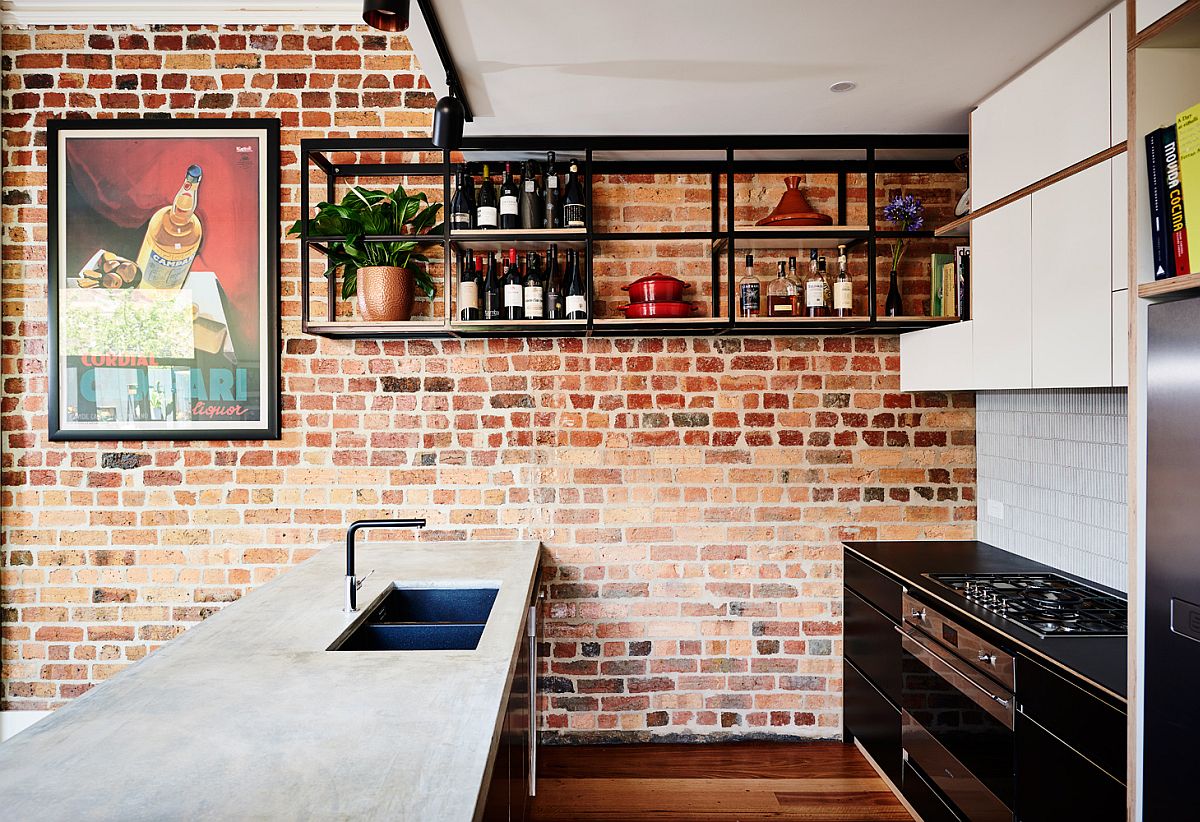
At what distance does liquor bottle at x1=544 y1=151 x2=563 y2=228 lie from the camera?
10.1 feet

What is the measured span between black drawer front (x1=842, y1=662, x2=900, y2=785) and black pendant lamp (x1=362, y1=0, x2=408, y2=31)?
255 centimetres

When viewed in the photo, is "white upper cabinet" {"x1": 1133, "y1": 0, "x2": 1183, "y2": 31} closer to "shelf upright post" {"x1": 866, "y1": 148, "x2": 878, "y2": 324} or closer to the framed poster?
"shelf upright post" {"x1": 866, "y1": 148, "x2": 878, "y2": 324}

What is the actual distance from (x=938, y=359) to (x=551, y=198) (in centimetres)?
158

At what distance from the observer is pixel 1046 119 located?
89.2 inches

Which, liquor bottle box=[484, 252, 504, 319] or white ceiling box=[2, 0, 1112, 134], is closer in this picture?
white ceiling box=[2, 0, 1112, 134]

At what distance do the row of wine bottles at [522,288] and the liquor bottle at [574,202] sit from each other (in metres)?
0.14

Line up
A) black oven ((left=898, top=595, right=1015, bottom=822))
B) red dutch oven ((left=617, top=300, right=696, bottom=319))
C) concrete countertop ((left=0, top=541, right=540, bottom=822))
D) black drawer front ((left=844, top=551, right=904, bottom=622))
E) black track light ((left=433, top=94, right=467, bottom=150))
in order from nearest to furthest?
1. concrete countertop ((left=0, top=541, right=540, bottom=822))
2. black oven ((left=898, top=595, right=1015, bottom=822))
3. black track light ((left=433, top=94, right=467, bottom=150))
4. black drawer front ((left=844, top=551, right=904, bottom=622))
5. red dutch oven ((left=617, top=300, right=696, bottom=319))

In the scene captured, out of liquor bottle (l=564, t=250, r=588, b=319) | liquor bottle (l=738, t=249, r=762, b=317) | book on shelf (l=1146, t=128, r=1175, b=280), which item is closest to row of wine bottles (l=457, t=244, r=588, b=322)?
liquor bottle (l=564, t=250, r=588, b=319)

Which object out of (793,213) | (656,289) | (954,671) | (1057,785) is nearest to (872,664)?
(954,671)

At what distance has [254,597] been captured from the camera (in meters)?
2.37

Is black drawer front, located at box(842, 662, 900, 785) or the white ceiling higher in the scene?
the white ceiling

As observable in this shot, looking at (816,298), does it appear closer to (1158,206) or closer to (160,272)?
(1158,206)

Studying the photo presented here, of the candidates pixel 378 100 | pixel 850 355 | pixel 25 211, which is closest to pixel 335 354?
pixel 378 100

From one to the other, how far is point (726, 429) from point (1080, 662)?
1646mm
